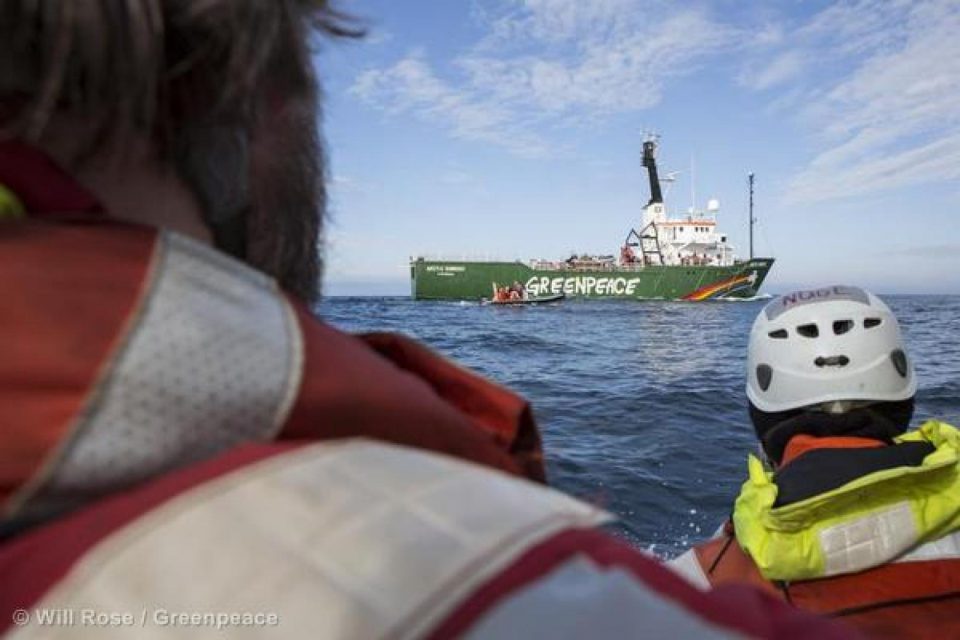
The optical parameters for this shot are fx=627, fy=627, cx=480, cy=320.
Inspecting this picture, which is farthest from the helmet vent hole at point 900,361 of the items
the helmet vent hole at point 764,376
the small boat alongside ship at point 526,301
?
the small boat alongside ship at point 526,301

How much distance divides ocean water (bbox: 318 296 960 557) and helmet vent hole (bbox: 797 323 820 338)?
5.26ft

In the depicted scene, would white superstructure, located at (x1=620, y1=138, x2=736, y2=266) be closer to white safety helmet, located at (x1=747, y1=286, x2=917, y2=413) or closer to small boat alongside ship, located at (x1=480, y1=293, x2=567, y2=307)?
small boat alongside ship, located at (x1=480, y1=293, x2=567, y2=307)

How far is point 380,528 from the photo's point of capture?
0.43 metres

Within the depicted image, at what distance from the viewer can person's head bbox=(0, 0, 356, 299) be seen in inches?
18.9

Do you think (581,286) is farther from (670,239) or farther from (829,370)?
(829,370)

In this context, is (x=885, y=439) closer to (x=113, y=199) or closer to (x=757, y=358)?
(x=757, y=358)

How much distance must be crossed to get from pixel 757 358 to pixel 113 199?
273cm

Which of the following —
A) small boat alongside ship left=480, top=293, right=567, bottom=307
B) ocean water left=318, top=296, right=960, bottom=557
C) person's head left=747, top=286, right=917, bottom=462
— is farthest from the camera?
small boat alongside ship left=480, top=293, right=567, bottom=307

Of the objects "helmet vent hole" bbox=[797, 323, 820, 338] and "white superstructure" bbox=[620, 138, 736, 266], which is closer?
"helmet vent hole" bbox=[797, 323, 820, 338]

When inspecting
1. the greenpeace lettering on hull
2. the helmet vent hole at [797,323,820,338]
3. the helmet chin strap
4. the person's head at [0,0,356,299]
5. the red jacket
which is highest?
the person's head at [0,0,356,299]

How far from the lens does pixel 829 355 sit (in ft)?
8.23

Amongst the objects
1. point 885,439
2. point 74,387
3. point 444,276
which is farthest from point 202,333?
point 444,276

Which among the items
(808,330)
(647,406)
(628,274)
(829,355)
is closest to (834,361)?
(829,355)

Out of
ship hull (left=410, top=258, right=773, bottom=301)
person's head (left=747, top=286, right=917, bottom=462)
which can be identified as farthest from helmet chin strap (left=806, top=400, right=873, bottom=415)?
ship hull (left=410, top=258, right=773, bottom=301)
